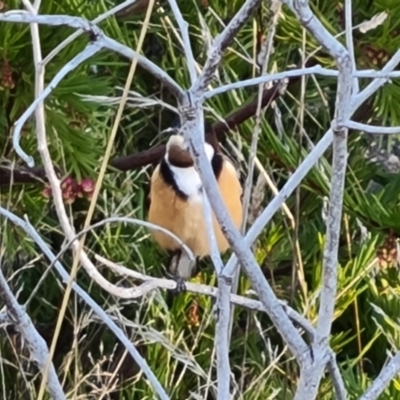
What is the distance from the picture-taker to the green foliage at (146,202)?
1.27m

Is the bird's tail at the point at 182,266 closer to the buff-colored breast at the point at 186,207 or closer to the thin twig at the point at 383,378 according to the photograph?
the buff-colored breast at the point at 186,207

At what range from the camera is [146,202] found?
193cm

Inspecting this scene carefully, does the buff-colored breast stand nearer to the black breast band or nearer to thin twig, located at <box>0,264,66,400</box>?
the black breast band

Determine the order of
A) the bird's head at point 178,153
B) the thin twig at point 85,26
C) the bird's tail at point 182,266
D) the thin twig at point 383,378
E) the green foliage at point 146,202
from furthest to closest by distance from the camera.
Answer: the bird's tail at point 182,266 → the bird's head at point 178,153 → the green foliage at point 146,202 → the thin twig at point 383,378 → the thin twig at point 85,26

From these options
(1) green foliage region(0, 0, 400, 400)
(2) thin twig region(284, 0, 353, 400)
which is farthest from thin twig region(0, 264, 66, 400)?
(1) green foliage region(0, 0, 400, 400)

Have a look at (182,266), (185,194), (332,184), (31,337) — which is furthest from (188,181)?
(332,184)

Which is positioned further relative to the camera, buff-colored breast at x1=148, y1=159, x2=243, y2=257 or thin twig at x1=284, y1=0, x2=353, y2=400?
buff-colored breast at x1=148, y1=159, x2=243, y2=257

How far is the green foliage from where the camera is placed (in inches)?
50.1

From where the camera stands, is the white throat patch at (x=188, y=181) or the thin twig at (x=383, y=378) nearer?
the thin twig at (x=383, y=378)

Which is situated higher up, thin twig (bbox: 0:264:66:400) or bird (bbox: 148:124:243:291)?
thin twig (bbox: 0:264:66:400)

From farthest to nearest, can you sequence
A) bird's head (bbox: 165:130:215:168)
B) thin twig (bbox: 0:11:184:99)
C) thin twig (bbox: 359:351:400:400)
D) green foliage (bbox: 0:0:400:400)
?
bird's head (bbox: 165:130:215:168)
green foliage (bbox: 0:0:400:400)
thin twig (bbox: 359:351:400:400)
thin twig (bbox: 0:11:184:99)

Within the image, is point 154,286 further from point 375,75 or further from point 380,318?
point 380,318

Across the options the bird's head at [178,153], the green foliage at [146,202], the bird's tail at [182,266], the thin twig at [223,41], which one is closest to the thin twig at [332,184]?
the thin twig at [223,41]

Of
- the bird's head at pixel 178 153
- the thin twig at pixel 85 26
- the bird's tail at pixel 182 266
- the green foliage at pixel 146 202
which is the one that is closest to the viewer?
the thin twig at pixel 85 26
